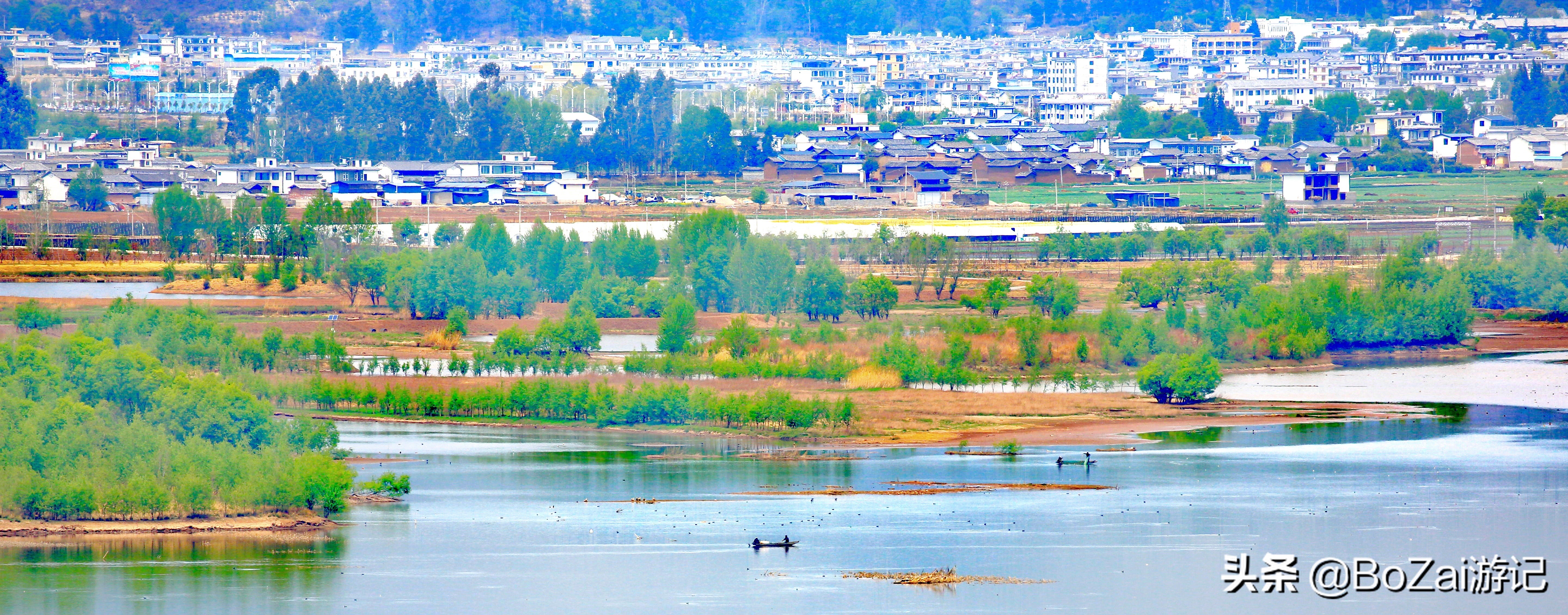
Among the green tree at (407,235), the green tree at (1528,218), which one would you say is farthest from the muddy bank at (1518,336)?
the green tree at (407,235)

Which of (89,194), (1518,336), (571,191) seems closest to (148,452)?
(1518,336)

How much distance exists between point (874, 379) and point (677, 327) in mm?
3131

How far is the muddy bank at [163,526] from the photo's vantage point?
16781 millimetres

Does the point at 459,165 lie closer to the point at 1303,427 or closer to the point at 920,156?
the point at 920,156

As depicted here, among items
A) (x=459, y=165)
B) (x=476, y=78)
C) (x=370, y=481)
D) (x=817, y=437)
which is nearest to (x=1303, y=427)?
(x=817, y=437)

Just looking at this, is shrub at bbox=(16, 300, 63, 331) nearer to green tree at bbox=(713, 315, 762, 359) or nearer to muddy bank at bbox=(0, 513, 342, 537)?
green tree at bbox=(713, 315, 762, 359)

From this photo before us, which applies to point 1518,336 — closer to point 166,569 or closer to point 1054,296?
point 1054,296

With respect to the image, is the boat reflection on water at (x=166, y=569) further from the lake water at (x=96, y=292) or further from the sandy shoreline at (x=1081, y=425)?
the lake water at (x=96, y=292)

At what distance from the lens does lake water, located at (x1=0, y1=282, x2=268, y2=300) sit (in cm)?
3203

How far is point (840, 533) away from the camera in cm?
1695

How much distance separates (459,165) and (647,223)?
460 inches

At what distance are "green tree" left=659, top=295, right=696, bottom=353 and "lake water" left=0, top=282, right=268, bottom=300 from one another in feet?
30.5

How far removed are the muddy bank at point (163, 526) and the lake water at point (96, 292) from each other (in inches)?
591

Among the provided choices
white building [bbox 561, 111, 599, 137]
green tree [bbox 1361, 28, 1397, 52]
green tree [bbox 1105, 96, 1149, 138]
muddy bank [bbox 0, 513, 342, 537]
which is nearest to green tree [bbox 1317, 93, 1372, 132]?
green tree [bbox 1105, 96, 1149, 138]
